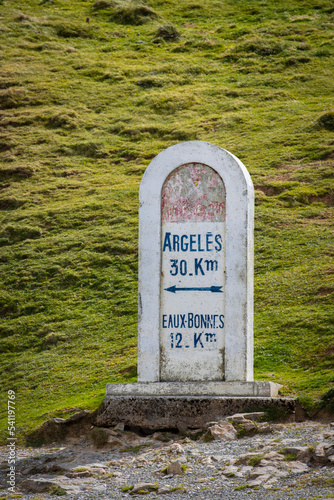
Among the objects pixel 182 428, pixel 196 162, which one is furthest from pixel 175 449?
pixel 196 162

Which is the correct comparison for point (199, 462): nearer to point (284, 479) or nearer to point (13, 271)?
point (284, 479)

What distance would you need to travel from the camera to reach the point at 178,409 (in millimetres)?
8805

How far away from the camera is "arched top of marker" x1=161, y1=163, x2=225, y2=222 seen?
9.58m

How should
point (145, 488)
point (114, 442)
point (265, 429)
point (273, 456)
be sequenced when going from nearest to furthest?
1. point (145, 488)
2. point (273, 456)
3. point (265, 429)
4. point (114, 442)

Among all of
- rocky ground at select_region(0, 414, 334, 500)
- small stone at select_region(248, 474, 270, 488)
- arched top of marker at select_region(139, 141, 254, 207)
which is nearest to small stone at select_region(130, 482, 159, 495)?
rocky ground at select_region(0, 414, 334, 500)

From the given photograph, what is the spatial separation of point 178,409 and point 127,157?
17814mm

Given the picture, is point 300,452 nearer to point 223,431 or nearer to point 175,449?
point 223,431

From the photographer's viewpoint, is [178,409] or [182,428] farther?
[178,409]

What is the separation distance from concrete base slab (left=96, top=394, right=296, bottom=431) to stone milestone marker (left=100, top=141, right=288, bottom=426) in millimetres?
26

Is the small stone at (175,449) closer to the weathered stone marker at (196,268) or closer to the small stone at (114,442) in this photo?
the small stone at (114,442)

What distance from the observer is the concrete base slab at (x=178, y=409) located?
28.2ft

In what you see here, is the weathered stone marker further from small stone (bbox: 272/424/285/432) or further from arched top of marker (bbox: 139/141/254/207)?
small stone (bbox: 272/424/285/432)

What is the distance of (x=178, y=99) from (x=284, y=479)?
25.0m

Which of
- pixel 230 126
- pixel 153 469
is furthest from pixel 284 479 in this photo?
pixel 230 126
